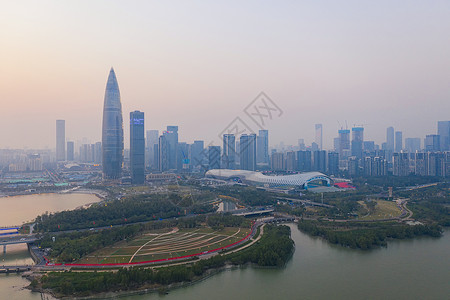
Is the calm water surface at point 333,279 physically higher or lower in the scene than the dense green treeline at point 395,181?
lower

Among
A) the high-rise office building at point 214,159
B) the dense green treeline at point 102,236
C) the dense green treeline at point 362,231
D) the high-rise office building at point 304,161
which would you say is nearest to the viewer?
the dense green treeline at point 102,236

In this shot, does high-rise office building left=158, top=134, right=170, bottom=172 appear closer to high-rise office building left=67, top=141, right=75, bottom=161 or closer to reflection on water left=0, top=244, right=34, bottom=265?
reflection on water left=0, top=244, right=34, bottom=265

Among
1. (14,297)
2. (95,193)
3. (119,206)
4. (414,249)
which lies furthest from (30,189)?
(414,249)

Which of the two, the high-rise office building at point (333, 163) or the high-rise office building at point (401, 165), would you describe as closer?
the high-rise office building at point (401, 165)

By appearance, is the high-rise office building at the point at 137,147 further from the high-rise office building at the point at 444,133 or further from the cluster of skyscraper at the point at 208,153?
the high-rise office building at the point at 444,133

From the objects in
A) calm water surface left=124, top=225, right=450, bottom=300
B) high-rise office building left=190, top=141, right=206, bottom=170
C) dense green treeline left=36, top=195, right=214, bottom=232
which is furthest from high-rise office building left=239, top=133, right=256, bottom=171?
calm water surface left=124, top=225, right=450, bottom=300

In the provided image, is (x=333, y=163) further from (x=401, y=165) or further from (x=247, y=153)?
(x=247, y=153)

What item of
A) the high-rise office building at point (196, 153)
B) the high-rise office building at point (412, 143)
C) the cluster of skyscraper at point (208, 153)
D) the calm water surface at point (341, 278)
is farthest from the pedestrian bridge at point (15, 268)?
the high-rise office building at point (412, 143)

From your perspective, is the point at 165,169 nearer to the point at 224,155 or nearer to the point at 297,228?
the point at 224,155
